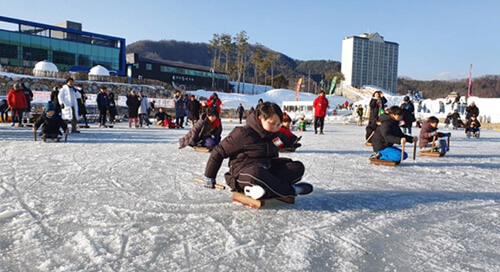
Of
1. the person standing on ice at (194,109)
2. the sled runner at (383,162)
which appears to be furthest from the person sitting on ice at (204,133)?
the person standing on ice at (194,109)

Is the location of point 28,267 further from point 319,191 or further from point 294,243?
point 319,191

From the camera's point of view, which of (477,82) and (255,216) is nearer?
(255,216)

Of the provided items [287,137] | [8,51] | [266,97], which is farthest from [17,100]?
[266,97]

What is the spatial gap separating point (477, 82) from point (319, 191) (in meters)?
109

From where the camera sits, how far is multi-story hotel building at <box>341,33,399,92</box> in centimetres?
9712

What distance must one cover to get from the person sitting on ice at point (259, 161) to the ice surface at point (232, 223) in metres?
0.19

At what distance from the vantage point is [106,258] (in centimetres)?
207

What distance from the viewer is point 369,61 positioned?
9831cm

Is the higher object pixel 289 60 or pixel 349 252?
pixel 289 60

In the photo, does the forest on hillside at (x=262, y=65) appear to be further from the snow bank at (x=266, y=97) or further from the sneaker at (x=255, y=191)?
the sneaker at (x=255, y=191)

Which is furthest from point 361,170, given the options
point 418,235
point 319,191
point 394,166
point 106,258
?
point 106,258

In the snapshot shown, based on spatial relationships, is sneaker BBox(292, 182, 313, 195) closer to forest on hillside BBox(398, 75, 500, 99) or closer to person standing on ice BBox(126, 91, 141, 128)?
person standing on ice BBox(126, 91, 141, 128)

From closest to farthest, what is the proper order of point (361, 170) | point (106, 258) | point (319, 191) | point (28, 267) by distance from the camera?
point (28, 267) < point (106, 258) < point (319, 191) < point (361, 170)

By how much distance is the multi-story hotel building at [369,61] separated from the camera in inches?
3824
